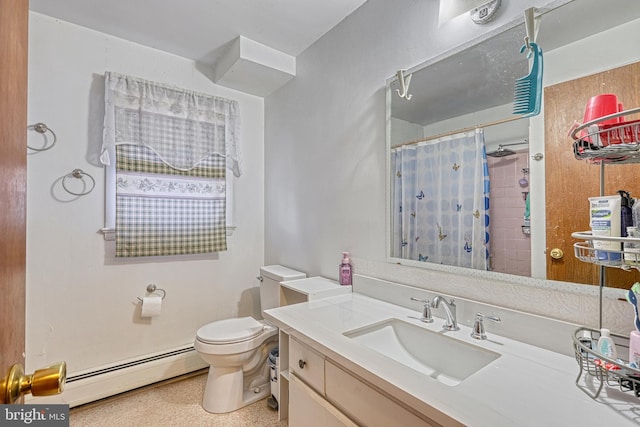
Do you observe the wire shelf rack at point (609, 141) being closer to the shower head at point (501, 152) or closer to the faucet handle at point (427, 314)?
the shower head at point (501, 152)

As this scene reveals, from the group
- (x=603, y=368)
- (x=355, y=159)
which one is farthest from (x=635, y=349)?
(x=355, y=159)

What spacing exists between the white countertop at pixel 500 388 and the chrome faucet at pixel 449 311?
1.5 inches

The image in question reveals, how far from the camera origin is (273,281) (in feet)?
7.07

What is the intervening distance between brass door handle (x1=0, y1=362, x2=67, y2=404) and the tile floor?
1.49 metres

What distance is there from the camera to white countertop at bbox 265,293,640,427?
2.21 ft

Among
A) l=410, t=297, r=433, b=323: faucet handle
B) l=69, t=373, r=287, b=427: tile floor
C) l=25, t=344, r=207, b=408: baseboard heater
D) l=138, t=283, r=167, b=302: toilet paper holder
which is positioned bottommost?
l=69, t=373, r=287, b=427: tile floor

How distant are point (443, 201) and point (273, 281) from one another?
4.26ft

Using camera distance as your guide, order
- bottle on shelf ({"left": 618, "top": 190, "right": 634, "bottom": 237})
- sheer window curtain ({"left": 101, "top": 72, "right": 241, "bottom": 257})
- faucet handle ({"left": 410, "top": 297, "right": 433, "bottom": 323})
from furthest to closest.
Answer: sheer window curtain ({"left": 101, "top": 72, "right": 241, "bottom": 257}) < faucet handle ({"left": 410, "top": 297, "right": 433, "bottom": 323}) < bottle on shelf ({"left": 618, "top": 190, "right": 634, "bottom": 237})

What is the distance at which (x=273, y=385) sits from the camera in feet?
6.19

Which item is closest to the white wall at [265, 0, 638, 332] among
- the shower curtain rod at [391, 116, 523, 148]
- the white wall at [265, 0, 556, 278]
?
the white wall at [265, 0, 556, 278]

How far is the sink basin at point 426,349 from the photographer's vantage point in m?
1.06

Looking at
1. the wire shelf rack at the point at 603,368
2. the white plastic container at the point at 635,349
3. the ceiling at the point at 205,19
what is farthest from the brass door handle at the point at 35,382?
the ceiling at the point at 205,19

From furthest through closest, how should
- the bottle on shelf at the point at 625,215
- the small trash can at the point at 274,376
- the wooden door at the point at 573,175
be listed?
the small trash can at the point at 274,376, the wooden door at the point at 573,175, the bottle on shelf at the point at 625,215

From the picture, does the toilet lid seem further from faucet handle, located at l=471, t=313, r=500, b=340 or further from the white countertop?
faucet handle, located at l=471, t=313, r=500, b=340
